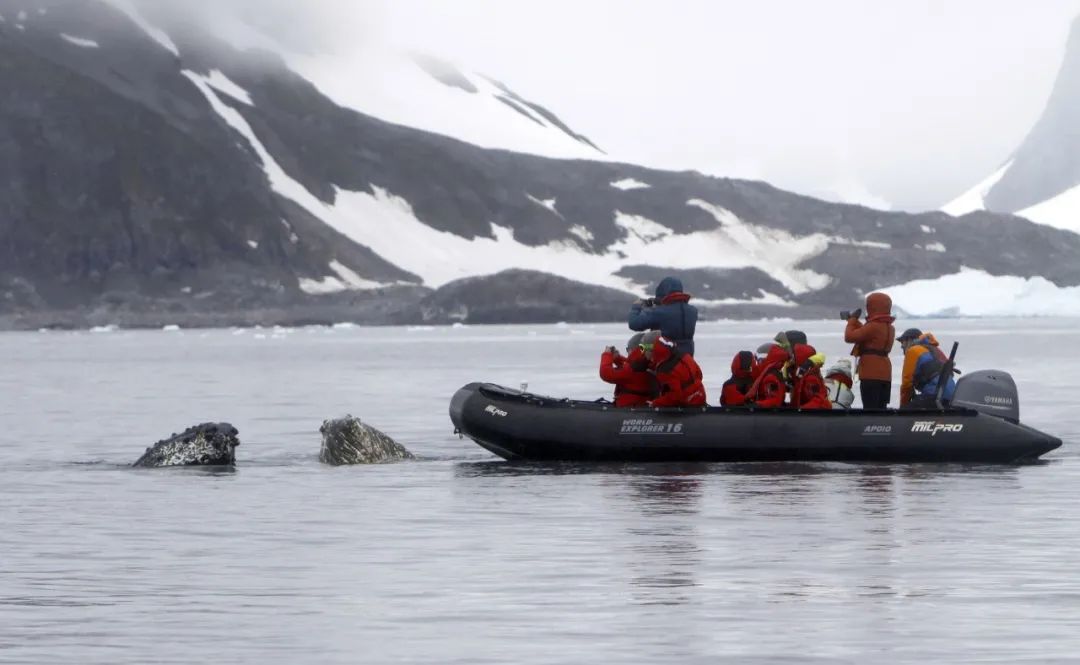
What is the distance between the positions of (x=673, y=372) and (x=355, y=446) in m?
6.65

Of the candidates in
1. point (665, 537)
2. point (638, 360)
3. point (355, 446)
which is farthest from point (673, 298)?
point (665, 537)

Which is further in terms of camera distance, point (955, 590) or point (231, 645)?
point (955, 590)

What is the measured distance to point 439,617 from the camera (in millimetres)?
16203

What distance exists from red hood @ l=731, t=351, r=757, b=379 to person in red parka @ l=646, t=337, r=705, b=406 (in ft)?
2.59

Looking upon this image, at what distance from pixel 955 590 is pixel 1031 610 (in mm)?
1287

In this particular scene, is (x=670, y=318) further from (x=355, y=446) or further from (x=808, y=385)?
(x=355, y=446)

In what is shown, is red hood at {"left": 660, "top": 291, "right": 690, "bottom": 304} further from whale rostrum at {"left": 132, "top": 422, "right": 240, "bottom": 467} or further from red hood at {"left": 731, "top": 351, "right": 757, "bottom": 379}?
whale rostrum at {"left": 132, "top": 422, "right": 240, "bottom": 467}

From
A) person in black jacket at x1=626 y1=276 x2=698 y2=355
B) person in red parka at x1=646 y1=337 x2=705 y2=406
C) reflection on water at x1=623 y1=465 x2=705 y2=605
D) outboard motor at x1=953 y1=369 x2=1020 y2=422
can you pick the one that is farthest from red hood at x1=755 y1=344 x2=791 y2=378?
outboard motor at x1=953 y1=369 x2=1020 y2=422

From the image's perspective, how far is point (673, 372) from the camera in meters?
30.7

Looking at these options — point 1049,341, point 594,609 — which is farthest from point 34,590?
point 1049,341

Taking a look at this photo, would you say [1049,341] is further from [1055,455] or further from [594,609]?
[594,609]

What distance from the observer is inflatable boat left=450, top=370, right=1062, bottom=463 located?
100 feet

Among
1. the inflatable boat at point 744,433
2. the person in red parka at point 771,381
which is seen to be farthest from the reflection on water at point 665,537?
the person in red parka at point 771,381

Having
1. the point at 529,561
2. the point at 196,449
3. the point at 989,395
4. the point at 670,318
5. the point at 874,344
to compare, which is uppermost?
the point at 670,318
